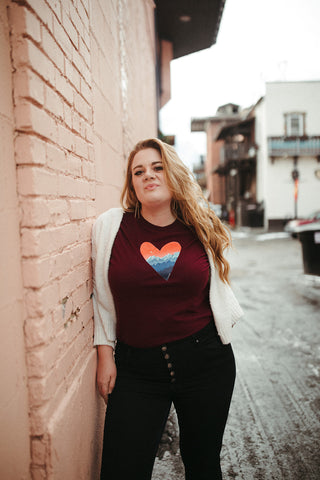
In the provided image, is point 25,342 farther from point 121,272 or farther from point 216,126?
point 216,126

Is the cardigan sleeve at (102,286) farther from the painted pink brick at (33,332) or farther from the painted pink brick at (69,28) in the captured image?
the painted pink brick at (69,28)

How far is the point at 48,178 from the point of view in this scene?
4.42 feet

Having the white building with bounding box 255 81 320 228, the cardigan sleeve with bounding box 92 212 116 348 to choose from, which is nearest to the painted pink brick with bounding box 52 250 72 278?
the cardigan sleeve with bounding box 92 212 116 348

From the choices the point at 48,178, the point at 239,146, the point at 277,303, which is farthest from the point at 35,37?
the point at 239,146

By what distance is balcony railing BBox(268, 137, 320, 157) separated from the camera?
76.6ft

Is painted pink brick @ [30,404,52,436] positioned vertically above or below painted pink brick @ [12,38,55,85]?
below

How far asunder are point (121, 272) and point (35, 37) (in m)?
1.06

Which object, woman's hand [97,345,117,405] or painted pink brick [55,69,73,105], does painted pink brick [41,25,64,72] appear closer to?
painted pink brick [55,69,73,105]

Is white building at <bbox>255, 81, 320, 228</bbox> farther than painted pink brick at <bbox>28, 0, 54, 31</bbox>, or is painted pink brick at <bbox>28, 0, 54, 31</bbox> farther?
white building at <bbox>255, 81, 320, 228</bbox>

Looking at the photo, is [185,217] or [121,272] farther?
[185,217]

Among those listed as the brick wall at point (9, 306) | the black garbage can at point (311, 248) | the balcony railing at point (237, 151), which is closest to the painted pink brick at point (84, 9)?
the brick wall at point (9, 306)

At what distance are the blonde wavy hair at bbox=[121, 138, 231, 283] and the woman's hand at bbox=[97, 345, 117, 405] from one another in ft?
2.55

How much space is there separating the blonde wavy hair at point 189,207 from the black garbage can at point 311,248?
225 inches

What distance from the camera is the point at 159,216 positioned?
1961 millimetres
